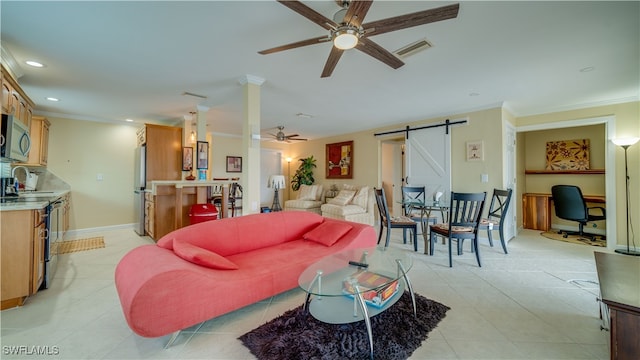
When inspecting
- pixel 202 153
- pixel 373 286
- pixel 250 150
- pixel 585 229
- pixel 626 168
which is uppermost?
pixel 202 153

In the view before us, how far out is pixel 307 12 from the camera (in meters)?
1.60

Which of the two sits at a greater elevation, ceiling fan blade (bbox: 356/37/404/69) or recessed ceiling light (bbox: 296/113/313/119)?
recessed ceiling light (bbox: 296/113/313/119)

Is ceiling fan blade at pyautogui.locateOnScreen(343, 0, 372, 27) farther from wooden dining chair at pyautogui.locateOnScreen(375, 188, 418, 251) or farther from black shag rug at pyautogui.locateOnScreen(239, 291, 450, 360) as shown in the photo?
wooden dining chair at pyautogui.locateOnScreen(375, 188, 418, 251)

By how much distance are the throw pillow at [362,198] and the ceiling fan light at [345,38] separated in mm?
4197

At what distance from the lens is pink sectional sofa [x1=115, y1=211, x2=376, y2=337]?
146cm

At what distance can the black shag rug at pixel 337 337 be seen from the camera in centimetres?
149

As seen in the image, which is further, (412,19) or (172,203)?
(172,203)

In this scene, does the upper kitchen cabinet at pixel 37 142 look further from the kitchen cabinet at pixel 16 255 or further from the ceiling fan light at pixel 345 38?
the ceiling fan light at pixel 345 38

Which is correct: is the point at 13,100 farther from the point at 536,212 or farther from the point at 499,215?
the point at 536,212

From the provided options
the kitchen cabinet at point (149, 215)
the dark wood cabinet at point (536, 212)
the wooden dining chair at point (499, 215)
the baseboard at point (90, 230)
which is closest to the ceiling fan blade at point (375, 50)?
the wooden dining chair at point (499, 215)

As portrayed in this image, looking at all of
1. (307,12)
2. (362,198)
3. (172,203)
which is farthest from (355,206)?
(307,12)

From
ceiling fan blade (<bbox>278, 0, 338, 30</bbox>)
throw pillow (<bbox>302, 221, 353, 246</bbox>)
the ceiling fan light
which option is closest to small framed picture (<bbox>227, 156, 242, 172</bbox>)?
throw pillow (<bbox>302, 221, 353, 246</bbox>)

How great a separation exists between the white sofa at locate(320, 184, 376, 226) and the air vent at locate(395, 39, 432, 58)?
3470 mm

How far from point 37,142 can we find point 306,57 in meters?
4.88
